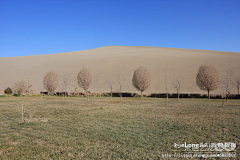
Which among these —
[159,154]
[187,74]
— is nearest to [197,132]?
[159,154]

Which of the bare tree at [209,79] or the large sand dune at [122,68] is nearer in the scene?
the bare tree at [209,79]

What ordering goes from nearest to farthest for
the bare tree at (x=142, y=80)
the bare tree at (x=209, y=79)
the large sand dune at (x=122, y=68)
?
the bare tree at (x=209, y=79), the bare tree at (x=142, y=80), the large sand dune at (x=122, y=68)

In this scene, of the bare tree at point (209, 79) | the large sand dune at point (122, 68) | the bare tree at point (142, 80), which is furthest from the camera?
the large sand dune at point (122, 68)

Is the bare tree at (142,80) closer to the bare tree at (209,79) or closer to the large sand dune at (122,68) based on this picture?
the bare tree at (209,79)

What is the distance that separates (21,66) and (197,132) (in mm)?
84953

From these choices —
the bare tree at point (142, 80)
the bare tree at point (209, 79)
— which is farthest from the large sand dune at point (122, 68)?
the bare tree at point (142, 80)

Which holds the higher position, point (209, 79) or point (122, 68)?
point (122, 68)

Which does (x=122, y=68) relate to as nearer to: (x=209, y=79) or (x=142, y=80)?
Answer: (x=142, y=80)

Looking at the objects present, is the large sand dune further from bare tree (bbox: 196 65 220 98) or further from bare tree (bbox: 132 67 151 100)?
bare tree (bbox: 132 67 151 100)

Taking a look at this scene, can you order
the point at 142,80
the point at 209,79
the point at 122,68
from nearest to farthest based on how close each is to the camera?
the point at 209,79 → the point at 142,80 → the point at 122,68

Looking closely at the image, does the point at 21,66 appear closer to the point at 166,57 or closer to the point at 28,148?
the point at 166,57

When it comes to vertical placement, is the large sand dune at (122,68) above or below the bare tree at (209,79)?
above

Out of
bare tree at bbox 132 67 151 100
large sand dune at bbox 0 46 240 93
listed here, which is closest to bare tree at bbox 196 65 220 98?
bare tree at bbox 132 67 151 100

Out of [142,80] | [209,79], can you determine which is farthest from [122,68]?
[209,79]
